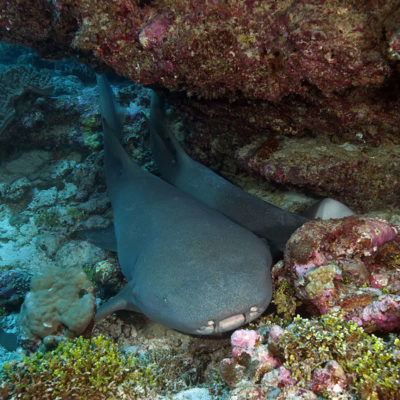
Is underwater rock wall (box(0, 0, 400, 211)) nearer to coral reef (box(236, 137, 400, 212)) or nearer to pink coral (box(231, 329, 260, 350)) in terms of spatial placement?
coral reef (box(236, 137, 400, 212))

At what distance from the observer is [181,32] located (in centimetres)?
299

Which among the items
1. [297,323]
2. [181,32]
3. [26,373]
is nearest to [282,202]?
[297,323]

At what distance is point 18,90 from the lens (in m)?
6.61

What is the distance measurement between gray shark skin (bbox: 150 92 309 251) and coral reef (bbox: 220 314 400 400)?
3.66ft

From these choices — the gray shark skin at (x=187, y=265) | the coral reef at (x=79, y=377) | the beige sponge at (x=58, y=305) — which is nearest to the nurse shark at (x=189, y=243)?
the gray shark skin at (x=187, y=265)

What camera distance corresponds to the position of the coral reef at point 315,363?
180cm

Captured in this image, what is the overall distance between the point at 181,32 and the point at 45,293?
9.37 feet

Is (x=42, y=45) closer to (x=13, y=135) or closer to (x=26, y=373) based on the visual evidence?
(x=13, y=135)

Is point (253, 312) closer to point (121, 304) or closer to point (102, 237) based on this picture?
point (121, 304)

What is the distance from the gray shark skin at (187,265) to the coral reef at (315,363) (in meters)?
0.25

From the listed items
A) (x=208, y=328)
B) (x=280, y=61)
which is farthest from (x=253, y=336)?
(x=280, y=61)

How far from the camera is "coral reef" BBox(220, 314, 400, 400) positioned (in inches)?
70.7

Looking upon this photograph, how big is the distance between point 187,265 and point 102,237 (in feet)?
8.94

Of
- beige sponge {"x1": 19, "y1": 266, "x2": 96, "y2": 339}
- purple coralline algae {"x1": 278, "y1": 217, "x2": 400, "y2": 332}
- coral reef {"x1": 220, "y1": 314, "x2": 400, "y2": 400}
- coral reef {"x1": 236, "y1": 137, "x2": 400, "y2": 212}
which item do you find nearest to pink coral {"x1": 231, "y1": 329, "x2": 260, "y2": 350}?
coral reef {"x1": 220, "y1": 314, "x2": 400, "y2": 400}
